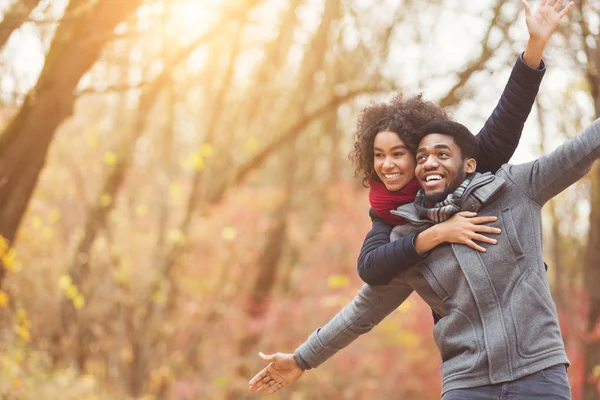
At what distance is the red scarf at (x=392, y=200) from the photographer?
9.10ft

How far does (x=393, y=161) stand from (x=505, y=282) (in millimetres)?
625

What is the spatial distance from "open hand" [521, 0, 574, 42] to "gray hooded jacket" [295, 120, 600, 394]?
376 mm

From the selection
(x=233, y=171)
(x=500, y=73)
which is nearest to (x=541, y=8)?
(x=500, y=73)

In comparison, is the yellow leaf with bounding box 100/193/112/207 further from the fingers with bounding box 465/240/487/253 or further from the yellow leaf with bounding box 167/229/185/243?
the fingers with bounding box 465/240/487/253

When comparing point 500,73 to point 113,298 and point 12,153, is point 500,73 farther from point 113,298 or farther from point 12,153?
point 113,298

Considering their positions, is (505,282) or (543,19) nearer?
(505,282)

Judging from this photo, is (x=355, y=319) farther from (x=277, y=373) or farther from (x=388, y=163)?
(x=388, y=163)

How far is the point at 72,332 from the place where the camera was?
10078 mm

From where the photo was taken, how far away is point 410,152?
278 cm

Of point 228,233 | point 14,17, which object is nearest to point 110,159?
point 228,233

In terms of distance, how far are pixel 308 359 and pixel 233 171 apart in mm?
8169

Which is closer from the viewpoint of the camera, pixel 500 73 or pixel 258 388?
pixel 258 388

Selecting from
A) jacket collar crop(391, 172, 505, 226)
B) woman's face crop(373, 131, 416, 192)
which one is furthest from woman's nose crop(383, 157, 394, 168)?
jacket collar crop(391, 172, 505, 226)

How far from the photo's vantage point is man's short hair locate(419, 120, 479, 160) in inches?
103
